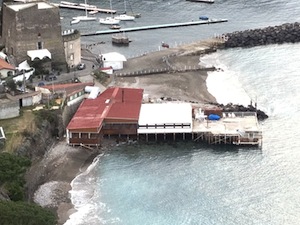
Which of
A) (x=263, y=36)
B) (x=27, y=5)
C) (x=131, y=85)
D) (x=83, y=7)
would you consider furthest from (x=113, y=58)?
(x=83, y=7)

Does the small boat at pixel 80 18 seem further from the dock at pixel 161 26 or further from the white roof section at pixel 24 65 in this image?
the white roof section at pixel 24 65

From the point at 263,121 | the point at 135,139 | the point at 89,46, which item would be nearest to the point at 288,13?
the point at 89,46

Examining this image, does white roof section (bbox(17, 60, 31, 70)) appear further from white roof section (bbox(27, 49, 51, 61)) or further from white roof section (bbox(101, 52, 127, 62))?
white roof section (bbox(101, 52, 127, 62))

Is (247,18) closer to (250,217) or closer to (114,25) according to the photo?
(114,25)

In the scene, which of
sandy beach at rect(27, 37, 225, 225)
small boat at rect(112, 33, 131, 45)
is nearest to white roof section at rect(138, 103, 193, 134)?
sandy beach at rect(27, 37, 225, 225)

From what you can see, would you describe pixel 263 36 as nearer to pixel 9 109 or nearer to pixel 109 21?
pixel 109 21
